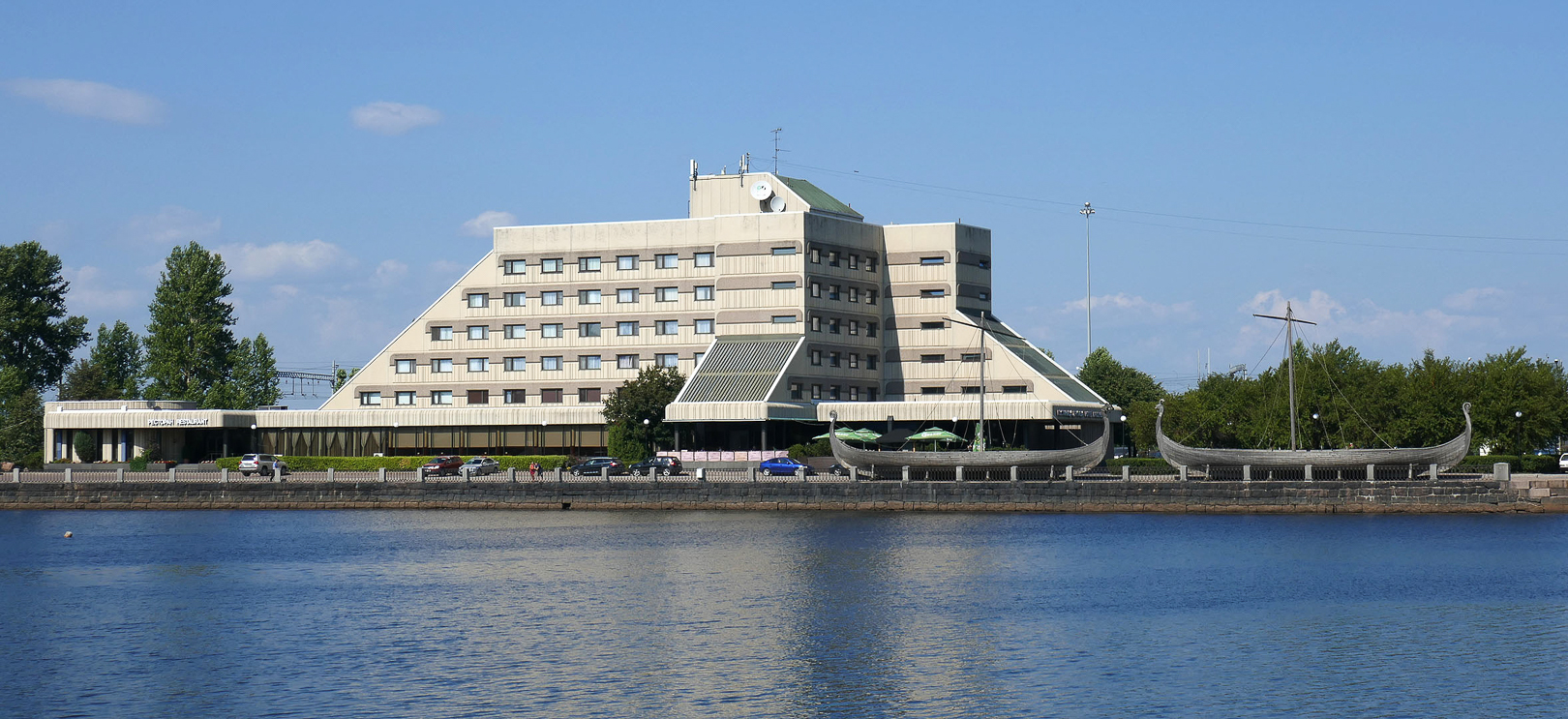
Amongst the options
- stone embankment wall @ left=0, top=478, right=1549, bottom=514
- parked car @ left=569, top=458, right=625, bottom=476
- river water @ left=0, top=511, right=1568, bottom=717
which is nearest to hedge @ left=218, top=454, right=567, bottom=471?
parked car @ left=569, top=458, right=625, bottom=476

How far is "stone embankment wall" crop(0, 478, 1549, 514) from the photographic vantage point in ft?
246

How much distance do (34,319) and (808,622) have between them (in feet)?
425

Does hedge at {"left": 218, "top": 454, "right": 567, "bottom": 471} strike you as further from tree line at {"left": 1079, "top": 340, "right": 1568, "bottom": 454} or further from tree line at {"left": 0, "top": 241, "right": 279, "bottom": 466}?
tree line at {"left": 1079, "top": 340, "right": 1568, "bottom": 454}

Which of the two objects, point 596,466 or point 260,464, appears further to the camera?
point 260,464

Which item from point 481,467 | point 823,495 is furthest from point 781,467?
point 481,467

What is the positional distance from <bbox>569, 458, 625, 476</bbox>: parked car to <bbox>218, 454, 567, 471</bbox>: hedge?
6734mm

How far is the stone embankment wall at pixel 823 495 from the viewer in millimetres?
75000

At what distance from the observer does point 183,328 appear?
136 meters

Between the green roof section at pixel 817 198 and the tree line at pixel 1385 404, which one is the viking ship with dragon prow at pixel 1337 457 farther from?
the green roof section at pixel 817 198

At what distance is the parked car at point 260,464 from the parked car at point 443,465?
10.3 meters

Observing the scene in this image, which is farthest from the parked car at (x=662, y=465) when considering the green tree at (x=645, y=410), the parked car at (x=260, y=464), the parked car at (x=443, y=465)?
the parked car at (x=260, y=464)

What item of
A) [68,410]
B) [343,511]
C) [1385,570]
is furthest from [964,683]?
[68,410]

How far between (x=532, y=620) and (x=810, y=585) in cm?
1067

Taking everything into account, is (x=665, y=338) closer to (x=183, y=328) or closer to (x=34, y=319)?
(x=183, y=328)
